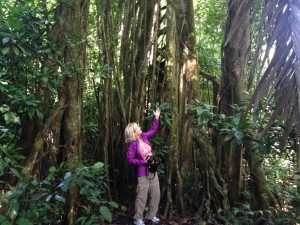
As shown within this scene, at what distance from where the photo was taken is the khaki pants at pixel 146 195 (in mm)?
4031

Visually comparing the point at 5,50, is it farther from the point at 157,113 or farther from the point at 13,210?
the point at 157,113

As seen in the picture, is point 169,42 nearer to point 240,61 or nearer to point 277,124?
point 240,61

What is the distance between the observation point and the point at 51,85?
11.1 ft

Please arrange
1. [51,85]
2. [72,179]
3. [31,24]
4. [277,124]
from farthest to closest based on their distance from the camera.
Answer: [51,85]
[31,24]
[277,124]
[72,179]

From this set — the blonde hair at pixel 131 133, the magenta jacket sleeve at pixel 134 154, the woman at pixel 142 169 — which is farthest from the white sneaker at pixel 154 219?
the blonde hair at pixel 131 133

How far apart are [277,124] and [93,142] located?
295cm

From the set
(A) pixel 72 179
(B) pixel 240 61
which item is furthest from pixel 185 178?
(A) pixel 72 179

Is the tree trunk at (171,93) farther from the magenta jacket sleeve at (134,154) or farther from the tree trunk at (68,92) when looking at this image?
the tree trunk at (68,92)

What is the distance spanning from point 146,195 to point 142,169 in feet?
1.04

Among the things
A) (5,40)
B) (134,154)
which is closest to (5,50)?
(5,40)

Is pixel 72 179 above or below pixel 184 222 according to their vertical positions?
above

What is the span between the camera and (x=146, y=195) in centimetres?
409

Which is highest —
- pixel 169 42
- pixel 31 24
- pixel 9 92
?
pixel 169 42

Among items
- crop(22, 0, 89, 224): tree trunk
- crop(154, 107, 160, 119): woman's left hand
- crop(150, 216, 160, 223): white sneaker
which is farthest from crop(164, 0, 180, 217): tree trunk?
crop(22, 0, 89, 224): tree trunk
